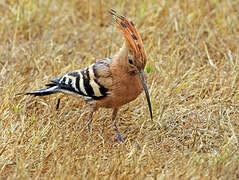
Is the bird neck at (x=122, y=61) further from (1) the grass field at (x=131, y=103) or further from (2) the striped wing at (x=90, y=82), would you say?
(1) the grass field at (x=131, y=103)

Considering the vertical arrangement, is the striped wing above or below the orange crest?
below

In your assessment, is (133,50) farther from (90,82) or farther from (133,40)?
(90,82)

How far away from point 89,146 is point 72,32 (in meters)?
2.85

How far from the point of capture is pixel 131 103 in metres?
4.52

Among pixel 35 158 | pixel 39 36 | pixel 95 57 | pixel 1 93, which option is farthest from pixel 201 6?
pixel 35 158

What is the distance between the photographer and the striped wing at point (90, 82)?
3896 mm

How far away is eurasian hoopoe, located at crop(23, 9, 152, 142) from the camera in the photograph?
366 cm

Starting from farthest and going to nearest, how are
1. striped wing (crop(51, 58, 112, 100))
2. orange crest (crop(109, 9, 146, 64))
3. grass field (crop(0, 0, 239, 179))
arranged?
1. striped wing (crop(51, 58, 112, 100))
2. orange crest (crop(109, 9, 146, 64))
3. grass field (crop(0, 0, 239, 179))

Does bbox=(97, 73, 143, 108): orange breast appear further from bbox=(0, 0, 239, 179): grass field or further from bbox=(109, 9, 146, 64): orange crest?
bbox=(0, 0, 239, 179): grass field

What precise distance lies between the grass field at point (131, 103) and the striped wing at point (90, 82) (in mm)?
270

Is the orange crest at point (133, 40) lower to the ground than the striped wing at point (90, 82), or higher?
higher

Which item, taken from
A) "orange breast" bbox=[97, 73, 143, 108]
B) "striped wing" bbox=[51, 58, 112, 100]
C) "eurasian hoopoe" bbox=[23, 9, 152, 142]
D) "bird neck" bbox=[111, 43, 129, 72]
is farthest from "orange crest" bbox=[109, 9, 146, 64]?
"striped wing" bbox=[51, 58, 112, 100]

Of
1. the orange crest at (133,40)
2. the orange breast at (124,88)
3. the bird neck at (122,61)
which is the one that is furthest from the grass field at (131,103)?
the orange crest at (133,40)

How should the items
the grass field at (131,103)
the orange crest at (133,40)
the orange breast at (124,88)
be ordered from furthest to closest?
the orange breast at (124,88) → the orange crest at (133,40) → the grass field at (131,103)
